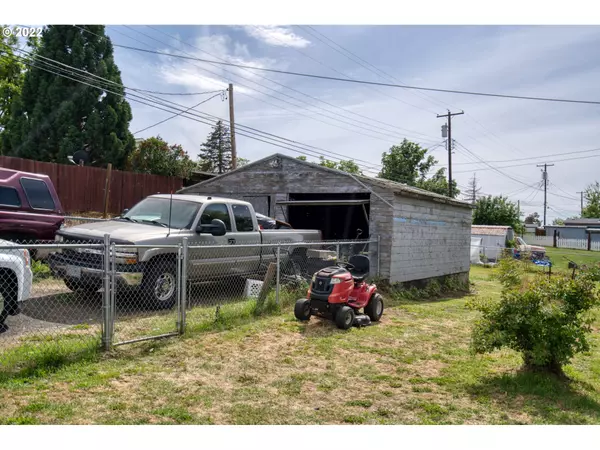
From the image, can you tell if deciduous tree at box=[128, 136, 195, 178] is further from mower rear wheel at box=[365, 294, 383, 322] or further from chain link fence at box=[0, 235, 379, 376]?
mower rear wheel at box=[365, 294, 383, 322]

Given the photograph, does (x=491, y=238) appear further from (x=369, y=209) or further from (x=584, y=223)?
(x=584, y=223)

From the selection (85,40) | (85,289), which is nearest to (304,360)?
(85,289)

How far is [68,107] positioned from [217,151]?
3872 cm

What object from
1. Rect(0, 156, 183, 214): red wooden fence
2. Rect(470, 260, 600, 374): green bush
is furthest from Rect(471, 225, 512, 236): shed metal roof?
Rect(470, 260, 600, 374): green bush

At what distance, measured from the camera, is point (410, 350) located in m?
6.50

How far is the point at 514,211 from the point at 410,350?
142 feet

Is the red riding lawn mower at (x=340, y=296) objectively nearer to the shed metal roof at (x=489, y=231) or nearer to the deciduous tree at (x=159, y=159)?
the deciduous tree at (x=159, y=159)

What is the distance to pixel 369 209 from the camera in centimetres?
1271

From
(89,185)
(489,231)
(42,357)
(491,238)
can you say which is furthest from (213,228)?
(489,231)

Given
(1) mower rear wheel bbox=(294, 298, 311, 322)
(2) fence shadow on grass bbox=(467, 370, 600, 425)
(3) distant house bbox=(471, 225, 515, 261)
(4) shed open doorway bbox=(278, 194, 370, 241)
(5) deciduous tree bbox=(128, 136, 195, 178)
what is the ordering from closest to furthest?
(2) fence shadow on grass bbox=(467, 370, 600, 425)
(1) mower rear wheel bbox=(294, 298, 311, 322)
(4) shed open doorway bbox=(278, 194, 370, 241)
(5) deciduous tree bbox=(128, 136, 195, 178)
(3) distant house bbox=(471, 225, 515, 261)

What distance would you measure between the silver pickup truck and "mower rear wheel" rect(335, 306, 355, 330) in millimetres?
1849

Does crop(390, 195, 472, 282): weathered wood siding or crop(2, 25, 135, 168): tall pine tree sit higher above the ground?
crop(2, 25, 135, 168): tall pine tree

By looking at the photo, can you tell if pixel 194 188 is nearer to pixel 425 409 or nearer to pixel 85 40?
pixel 425 409

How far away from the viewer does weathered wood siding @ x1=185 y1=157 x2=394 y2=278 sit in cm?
1194
